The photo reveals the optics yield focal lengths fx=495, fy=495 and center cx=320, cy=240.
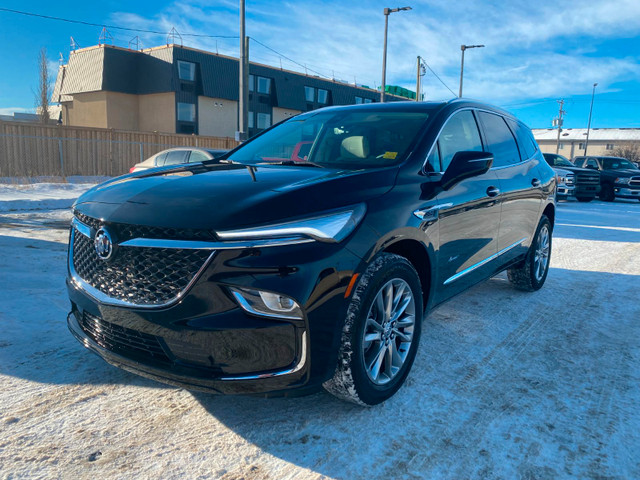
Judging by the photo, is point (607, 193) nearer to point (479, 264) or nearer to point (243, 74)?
point (243, 74)

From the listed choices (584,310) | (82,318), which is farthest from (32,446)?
(584,310)

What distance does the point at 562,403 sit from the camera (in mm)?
2842

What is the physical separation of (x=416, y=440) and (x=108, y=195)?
2.04 meters

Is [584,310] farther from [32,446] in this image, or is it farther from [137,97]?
[137,97]

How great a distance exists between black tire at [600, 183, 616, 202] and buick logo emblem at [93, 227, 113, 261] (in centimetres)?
2298

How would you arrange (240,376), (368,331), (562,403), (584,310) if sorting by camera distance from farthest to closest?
1. (584,310)
2. (562,403)
3. (368,331)
4. (240,376)

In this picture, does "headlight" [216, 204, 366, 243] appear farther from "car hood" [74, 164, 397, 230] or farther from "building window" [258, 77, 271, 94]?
"building window" [258, 77, 271, 94]

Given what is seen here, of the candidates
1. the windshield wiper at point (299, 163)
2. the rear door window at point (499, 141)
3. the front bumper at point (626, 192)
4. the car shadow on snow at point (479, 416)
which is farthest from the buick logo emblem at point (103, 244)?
the front bumper at point (626, 192)

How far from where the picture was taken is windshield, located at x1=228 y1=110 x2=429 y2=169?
331 centimetres

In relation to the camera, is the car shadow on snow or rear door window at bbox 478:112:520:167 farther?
rear door window at bbox 478:112:520:167

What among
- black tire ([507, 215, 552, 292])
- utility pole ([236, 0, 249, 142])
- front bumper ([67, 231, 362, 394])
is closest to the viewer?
front bumper ([67, 231, 362, 394])

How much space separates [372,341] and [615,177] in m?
22.0

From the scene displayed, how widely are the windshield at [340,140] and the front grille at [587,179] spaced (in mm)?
18747

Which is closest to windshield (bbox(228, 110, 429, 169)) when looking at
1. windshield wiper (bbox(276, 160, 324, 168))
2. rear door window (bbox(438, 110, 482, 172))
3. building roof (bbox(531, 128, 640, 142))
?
windshield wiper (bbox(276, 160, 324, 168))
